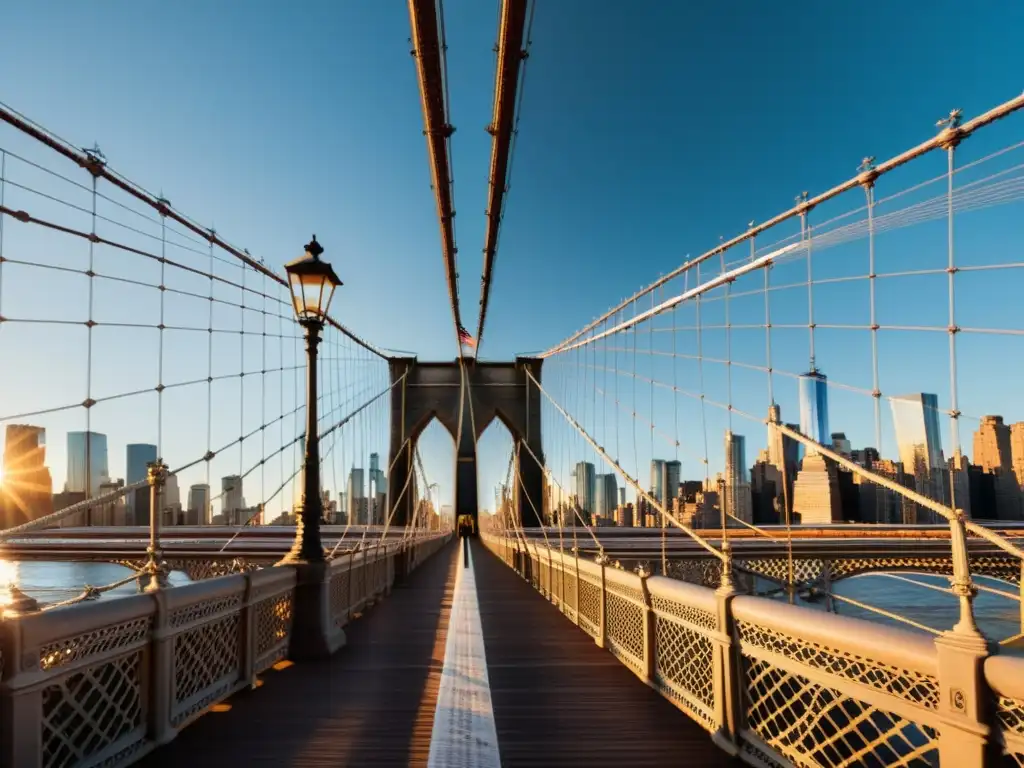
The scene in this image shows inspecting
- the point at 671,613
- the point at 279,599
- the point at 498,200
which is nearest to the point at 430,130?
the point at 498,200

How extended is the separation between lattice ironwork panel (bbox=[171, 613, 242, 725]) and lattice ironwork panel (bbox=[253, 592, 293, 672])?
31 centimetres

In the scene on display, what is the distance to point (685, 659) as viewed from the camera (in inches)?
195

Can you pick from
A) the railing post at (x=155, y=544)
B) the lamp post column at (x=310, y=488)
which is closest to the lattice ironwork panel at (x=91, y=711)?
the railing post at (x=155, y=544)

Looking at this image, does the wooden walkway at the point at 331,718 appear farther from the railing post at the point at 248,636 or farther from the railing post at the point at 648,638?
the railing post at the point at 648,638

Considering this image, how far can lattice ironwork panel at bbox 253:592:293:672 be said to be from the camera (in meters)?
5.56

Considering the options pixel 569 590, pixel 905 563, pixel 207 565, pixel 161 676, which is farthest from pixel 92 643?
pixel 905 563

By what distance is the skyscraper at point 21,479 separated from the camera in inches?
245

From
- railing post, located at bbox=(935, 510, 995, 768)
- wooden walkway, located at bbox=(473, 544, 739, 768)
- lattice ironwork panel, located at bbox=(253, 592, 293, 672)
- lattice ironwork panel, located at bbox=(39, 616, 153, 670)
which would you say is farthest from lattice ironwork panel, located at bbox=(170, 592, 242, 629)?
railing post, located at bbox=(935, 510, 995, 768)

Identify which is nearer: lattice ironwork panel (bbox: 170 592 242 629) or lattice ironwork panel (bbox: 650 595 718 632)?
lattice ironwork panel (bbox: 170 592 242 629)

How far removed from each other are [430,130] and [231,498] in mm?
8413

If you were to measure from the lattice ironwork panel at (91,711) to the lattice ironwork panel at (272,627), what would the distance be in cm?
154

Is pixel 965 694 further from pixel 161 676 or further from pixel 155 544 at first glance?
pixel 155 544

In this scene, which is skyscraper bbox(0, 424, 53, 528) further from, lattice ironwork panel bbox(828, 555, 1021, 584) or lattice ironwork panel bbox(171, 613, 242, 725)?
lattice ironwork panel bbox(828, 555, 1021, 584)

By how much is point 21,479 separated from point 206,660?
333 cm
